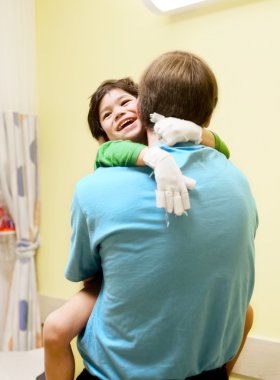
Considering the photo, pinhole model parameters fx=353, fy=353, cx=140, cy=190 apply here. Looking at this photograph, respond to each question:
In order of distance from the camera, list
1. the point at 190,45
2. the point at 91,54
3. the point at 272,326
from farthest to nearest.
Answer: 1. the point at 91,54
2. the point at 190,45
3. the point at 272,326

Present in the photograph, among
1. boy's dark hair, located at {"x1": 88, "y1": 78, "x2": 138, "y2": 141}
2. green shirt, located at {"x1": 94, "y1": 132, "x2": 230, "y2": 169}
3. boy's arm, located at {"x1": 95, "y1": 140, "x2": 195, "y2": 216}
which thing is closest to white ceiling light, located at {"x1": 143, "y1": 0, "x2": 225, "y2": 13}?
boy's dark hair, located at {"x1": 88, "y1": 78, "x2": 138, "y2": 141}

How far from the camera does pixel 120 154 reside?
2.44 ft

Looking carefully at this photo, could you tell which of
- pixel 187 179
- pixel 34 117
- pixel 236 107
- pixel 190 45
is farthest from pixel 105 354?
pixel 34 117

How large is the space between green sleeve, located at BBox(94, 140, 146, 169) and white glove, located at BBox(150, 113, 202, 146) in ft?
0.17

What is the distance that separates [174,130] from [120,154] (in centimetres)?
13

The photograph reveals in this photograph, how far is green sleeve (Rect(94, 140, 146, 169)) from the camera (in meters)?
0.73

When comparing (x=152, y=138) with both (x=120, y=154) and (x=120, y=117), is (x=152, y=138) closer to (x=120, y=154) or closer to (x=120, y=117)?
(x=120, y=154)

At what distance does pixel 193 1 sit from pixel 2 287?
5.85 ft

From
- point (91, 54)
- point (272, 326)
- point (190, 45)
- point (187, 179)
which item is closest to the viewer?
point (187, 179)

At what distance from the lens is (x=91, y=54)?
1969 millimetres

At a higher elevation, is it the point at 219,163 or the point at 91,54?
the point at 91,54

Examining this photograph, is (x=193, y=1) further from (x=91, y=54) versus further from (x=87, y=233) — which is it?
(x=87, y=233)

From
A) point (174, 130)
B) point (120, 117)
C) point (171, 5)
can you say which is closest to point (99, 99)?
point (120, 117)

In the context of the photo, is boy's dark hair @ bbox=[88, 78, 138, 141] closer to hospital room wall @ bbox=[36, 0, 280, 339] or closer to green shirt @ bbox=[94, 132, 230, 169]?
green shirt @ bbox=[94, 132, 230, 169]
